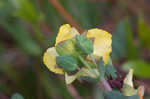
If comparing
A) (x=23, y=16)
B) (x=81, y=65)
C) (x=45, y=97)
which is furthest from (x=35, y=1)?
(x=81, y=65)

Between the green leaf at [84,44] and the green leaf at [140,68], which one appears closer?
the green leaf at [84,44]

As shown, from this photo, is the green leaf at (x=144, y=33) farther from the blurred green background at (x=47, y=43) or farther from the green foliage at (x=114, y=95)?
the green foliage at (x=114, y=95)

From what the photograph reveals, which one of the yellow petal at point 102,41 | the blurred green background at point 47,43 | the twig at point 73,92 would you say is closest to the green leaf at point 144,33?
the blurred green background at point 47,43

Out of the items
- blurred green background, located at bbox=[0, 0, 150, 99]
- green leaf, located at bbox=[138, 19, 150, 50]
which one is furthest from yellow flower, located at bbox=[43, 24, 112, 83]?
green leaf, located at bbox=[138, 19, 150, 50]

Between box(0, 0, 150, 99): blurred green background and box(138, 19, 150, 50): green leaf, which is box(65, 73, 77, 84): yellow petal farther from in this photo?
box(138, 19, 150, 50): green leaf

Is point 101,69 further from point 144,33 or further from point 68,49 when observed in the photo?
point 144,33

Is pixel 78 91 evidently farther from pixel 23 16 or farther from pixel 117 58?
pixel 23 16
